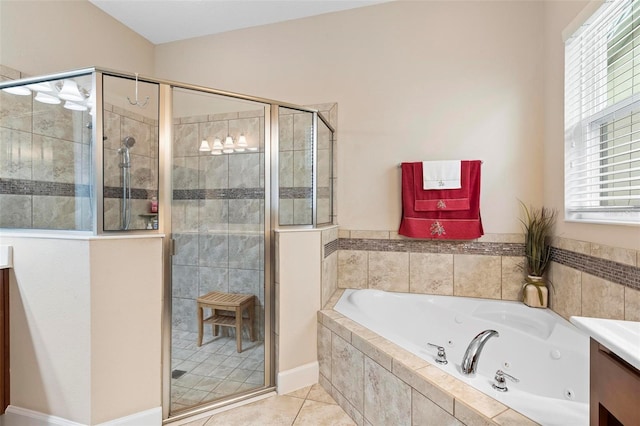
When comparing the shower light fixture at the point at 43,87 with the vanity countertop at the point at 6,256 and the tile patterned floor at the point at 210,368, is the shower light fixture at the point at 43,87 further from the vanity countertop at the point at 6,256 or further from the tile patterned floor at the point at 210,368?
the tile patterned floor at the point at 210,368

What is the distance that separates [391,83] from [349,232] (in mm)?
1306

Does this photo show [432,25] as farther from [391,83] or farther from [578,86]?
[578,86]

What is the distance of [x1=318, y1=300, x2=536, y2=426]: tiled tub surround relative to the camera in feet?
3.48

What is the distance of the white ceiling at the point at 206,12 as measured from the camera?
244 centimetres

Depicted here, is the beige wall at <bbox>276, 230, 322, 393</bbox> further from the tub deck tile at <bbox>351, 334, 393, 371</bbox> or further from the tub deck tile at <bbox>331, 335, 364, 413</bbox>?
the tub deck tile at <bbox>351, 334, 393, 371</bbox>

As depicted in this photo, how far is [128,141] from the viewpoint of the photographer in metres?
1.60

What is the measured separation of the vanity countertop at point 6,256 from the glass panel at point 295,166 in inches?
57.3

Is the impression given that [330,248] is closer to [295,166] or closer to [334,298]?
[334,298]

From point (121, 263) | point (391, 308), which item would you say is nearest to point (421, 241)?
point (391, 308)

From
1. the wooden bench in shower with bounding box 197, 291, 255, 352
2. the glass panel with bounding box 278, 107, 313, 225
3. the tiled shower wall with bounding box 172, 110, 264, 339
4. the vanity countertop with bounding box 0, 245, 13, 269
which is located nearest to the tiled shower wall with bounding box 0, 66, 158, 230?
the vanity countertop with bounding box 0, 245, 13, 269

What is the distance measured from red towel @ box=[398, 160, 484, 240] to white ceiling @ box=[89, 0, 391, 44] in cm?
156

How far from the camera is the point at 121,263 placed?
1.52 metres

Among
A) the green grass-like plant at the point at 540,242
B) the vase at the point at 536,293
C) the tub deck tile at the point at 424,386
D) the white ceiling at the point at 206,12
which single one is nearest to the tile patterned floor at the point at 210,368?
the tub deck tile at the point at 424,386

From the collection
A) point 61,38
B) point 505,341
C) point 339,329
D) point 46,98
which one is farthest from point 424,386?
point 61,38
